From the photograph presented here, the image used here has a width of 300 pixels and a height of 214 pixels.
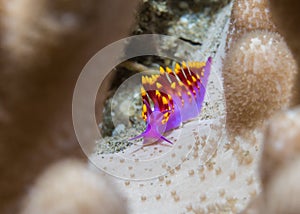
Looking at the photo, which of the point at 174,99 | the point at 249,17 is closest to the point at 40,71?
the point at 249,17

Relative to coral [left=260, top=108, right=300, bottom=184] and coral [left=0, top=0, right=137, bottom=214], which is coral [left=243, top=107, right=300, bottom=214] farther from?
coral [left=0, top=0, right=137, bottom=214]

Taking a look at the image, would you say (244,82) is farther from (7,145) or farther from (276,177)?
(7,145)

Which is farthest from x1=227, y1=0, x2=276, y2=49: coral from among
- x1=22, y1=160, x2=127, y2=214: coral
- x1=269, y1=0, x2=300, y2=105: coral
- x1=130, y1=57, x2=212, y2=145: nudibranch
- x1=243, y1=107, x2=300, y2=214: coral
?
x1=22, y1=160, x2=127, y2=214: coral

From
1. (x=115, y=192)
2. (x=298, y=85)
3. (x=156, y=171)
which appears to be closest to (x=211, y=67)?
(x=156, y=171)

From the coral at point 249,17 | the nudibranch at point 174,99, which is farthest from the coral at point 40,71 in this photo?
the nudibranch at point 174,99

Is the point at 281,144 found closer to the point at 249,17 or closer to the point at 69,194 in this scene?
the point at 69,194

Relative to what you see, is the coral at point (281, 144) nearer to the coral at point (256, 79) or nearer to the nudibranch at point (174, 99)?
the coral at point (256, 79)

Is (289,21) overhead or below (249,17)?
below
